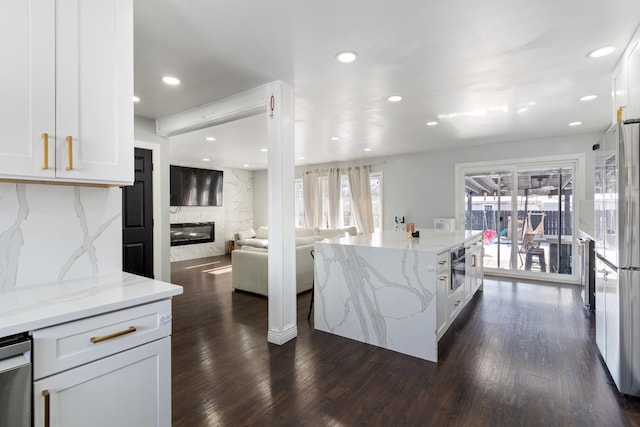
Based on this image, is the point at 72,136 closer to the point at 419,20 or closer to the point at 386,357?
the point at 419,20

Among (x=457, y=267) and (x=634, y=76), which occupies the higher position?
(x=634, y=76)

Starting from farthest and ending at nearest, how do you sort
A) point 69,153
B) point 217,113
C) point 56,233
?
1. point 217,113
2. point 56,233
3. point 69,153

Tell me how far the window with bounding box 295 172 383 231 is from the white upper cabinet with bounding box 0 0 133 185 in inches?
242

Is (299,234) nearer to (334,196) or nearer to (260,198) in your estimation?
(334,196)

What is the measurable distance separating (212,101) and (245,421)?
3.01m

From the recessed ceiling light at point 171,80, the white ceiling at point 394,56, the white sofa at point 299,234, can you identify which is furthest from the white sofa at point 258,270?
the recessed ceiling light at point 171,80

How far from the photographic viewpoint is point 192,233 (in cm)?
805

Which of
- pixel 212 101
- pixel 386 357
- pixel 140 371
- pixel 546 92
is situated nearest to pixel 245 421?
pixel 140 371

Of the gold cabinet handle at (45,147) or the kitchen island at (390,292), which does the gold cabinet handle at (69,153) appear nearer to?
the gold cabinet handle at (45,147)

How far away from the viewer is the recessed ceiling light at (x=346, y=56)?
8.03 ft

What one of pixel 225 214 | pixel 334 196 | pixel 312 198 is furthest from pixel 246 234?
→ pixel 334 196

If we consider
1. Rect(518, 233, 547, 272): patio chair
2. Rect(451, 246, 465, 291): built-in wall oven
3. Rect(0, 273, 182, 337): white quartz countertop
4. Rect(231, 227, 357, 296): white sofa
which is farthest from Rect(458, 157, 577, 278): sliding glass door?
→ Rect(0, 273, 182, 337): white quartz countertop

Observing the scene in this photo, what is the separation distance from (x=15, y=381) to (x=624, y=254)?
314 cm

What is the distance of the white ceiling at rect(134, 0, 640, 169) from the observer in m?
1.91
